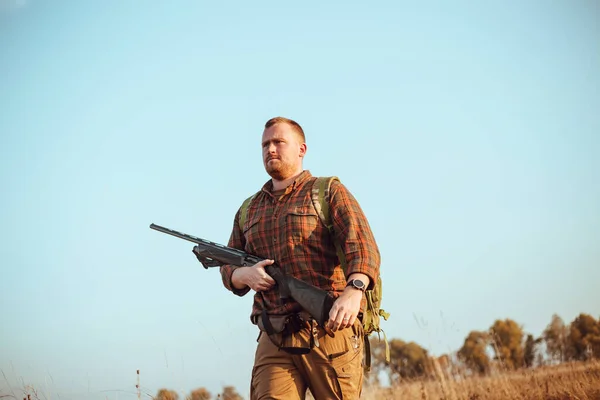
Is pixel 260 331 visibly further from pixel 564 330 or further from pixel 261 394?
pixel 564 330

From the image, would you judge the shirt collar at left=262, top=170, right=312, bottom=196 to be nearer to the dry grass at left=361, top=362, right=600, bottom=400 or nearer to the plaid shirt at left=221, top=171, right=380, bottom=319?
the plaid shirt at left=221, top=171, right=380, bottom=319

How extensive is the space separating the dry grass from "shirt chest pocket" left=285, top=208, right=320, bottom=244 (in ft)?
14.6

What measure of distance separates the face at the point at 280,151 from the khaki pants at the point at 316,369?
3.77 feet

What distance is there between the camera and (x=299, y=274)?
3.91 metres

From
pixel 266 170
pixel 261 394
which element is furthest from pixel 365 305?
pixel 266 170

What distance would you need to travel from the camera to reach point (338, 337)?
12.4ft

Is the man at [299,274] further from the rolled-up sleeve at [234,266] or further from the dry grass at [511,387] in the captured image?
the dry grass at [511,387]

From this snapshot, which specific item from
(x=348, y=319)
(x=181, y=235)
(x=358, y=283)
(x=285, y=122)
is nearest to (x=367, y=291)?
(x=358, y=283)

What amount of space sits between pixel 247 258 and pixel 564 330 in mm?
12564

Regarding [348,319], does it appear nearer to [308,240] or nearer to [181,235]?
[308,240]

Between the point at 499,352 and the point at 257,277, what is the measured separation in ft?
18.4

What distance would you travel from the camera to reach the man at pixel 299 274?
12.1 feet

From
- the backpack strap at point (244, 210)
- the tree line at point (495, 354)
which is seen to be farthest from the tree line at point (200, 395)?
the backpack strap at point (244, 210)

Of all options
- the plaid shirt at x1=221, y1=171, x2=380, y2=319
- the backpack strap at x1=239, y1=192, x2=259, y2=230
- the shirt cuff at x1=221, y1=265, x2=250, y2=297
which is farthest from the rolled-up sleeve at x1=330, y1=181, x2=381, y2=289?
the shirt cuff at x1=221, y1=265, x2=250, y2=297
